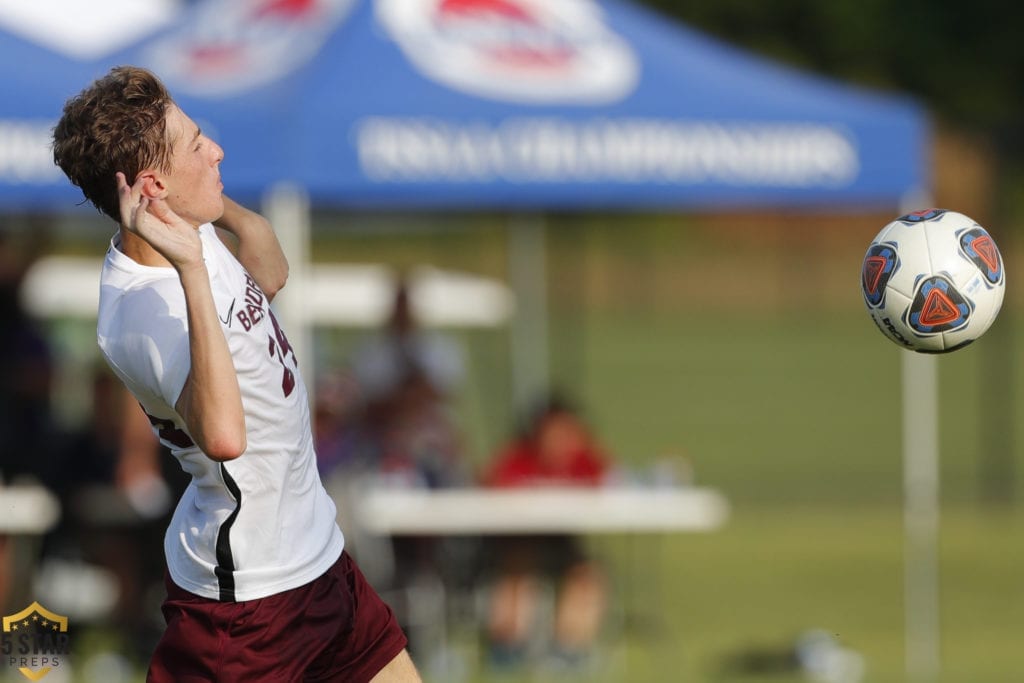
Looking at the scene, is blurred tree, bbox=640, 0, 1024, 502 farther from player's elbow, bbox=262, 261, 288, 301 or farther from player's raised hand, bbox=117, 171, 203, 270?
player's raised hand, bbox=117, 171, 203, 270

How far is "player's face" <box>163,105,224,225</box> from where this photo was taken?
11.6 feet

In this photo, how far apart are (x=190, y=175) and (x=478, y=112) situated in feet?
12.7

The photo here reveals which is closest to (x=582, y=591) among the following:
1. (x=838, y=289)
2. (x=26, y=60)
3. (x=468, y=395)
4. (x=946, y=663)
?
(x=946, y=663)

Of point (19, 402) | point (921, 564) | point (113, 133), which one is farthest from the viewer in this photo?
point (921, 564)

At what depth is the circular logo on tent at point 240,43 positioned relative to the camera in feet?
24.6

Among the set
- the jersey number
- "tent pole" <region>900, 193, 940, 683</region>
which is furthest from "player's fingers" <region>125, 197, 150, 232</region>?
"tent pole" <region>900, 193, 940, 683</region>

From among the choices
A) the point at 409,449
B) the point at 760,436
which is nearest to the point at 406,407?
the point at 409,449

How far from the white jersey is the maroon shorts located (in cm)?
3

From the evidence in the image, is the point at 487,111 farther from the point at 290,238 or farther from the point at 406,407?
the point at 406,407

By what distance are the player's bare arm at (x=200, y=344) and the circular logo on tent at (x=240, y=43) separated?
13.1 ft

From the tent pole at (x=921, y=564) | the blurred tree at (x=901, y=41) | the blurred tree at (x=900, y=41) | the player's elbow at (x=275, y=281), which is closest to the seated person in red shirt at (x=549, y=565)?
the tent pole at (x=921, y=564)

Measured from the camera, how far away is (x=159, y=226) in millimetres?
3346

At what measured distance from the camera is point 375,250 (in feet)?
124

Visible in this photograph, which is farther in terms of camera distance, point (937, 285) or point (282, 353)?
point (937, 285)
